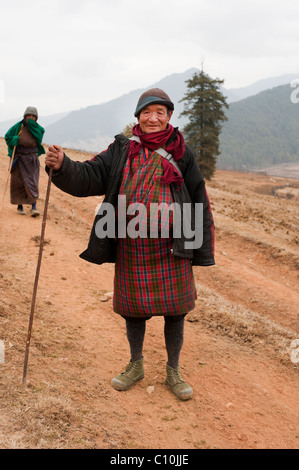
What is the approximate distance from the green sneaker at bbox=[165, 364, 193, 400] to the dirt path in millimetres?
69

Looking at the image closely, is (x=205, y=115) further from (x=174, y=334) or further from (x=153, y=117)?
(x=174, y=334)

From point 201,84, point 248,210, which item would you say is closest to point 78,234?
point 248,210

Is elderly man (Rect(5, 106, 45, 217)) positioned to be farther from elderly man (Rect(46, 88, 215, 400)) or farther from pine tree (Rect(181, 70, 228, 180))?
pine tree (Rect(181, 70, 228, 180))

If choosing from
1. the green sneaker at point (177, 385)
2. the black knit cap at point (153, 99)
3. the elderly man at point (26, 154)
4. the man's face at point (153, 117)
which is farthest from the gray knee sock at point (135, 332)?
the elderly man at point (26, 154)

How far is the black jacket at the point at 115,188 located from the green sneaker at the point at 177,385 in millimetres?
1035

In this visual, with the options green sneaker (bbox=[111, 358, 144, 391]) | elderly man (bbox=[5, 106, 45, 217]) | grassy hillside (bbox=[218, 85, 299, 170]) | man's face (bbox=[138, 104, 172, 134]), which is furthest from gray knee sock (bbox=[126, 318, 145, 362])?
grassy hillside (bbox=[218, 85, 299, 170])

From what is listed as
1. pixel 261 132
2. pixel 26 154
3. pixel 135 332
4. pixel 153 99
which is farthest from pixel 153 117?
pixel 261 132

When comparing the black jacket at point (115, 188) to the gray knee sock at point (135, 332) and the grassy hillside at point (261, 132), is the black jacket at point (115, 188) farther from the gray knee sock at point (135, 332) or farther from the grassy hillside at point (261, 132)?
the grassy hillside at point (261, 132)

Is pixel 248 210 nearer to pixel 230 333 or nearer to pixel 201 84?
pixel 230 333

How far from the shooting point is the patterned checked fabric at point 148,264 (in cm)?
289

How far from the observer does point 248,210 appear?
1444 cm

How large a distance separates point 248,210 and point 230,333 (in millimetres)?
10096

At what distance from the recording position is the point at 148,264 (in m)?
2.97

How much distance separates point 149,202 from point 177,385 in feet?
5.34
